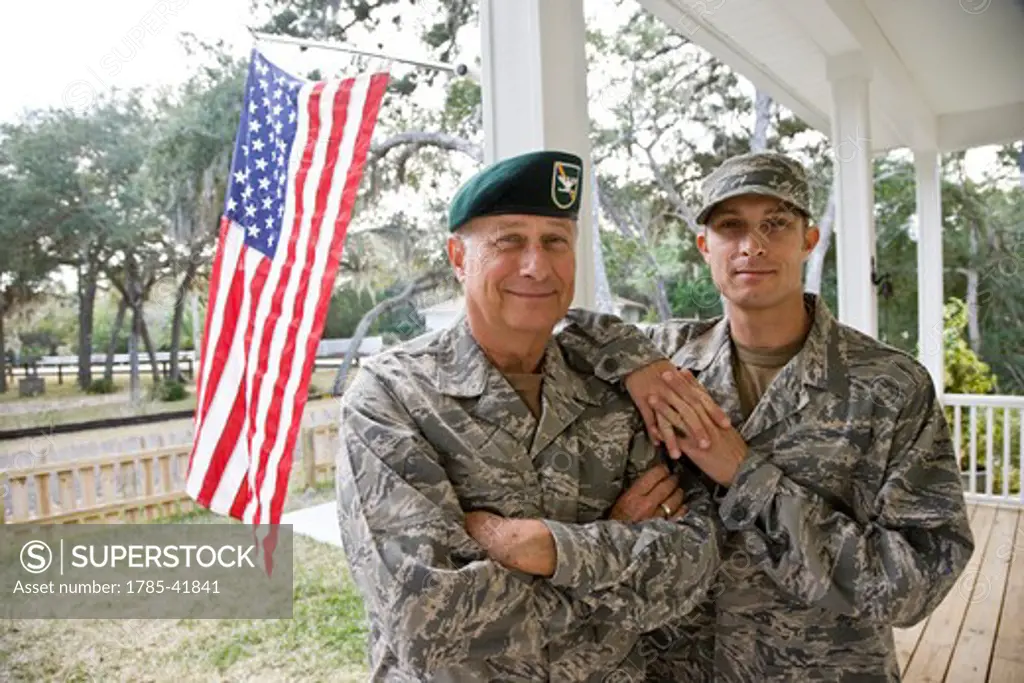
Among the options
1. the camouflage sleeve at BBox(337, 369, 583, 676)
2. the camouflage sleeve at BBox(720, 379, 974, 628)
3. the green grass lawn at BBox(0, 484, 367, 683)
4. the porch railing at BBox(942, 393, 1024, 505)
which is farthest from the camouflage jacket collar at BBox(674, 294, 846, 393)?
the porch railing at BBox(942, 393, 1024, 505)

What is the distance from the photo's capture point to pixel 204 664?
1.32m

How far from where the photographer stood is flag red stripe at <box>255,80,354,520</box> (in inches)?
57.4

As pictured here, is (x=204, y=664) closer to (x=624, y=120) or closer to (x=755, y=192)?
(x=755, y=192)

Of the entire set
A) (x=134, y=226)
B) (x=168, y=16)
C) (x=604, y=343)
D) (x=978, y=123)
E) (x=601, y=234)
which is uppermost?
(x=978, y=123)

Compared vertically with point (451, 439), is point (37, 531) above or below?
below

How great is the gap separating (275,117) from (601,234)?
1.26 metres

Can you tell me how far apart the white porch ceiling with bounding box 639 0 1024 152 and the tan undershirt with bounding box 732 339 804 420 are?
4.14 feet

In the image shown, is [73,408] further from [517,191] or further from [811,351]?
[811,351]

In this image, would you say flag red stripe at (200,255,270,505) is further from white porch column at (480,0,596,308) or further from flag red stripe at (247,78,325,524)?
white porch column at (480,0,596,308)

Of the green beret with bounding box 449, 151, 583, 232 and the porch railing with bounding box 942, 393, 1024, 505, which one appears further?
the porch railing with bounding box 942, 393, 1024, 505

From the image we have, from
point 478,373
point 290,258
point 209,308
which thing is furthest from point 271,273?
point 478,373

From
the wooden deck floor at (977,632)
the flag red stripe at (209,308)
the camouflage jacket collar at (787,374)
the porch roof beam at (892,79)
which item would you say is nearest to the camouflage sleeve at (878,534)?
the camouflage jacket collar at (787,374)

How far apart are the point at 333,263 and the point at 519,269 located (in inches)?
21.5

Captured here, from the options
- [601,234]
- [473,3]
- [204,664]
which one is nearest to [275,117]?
[473,3]
